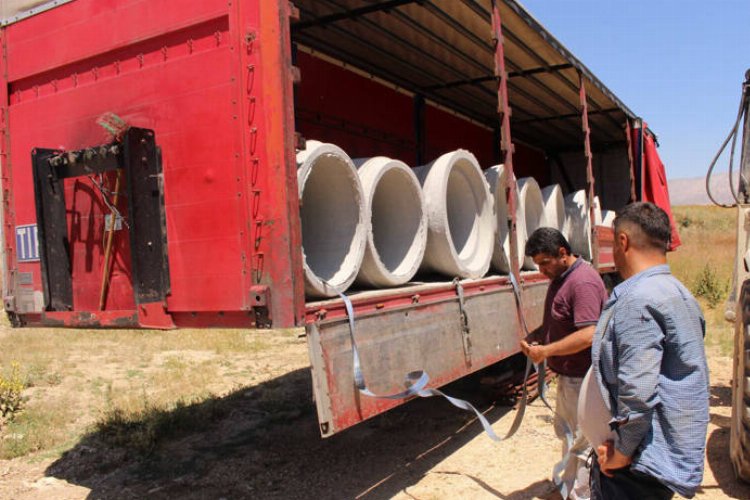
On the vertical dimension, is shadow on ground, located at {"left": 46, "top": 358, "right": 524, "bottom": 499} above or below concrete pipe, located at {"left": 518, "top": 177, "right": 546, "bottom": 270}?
below

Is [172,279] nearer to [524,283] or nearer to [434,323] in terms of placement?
[434,323]

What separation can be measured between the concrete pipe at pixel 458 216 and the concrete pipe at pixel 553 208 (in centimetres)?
175

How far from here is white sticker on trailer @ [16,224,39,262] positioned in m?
4.07

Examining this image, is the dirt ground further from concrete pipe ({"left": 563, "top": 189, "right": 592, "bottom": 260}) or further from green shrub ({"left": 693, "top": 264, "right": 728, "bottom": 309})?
green shrub ({"left": 693, "top": 264, "right": 728, "bottom": 309})

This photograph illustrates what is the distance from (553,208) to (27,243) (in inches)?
218

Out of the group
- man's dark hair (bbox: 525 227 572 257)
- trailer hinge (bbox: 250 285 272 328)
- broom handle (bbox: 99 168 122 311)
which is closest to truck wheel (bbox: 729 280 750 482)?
man's dark hair (bbox: 525 227 572 257)

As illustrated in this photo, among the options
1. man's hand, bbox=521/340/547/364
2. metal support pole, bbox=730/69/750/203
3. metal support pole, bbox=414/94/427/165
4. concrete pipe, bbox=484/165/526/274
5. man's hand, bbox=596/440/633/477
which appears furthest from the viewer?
metal support pole, bbox=414/94/427/165

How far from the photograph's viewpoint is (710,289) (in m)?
13.5

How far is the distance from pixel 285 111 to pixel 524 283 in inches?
128

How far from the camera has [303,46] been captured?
5.85 m

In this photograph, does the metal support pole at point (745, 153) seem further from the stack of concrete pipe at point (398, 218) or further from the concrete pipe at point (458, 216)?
the concrete pipe at point (458, 216)

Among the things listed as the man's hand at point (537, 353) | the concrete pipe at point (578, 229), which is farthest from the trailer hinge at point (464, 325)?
the concrete pipe at point (578, 229)

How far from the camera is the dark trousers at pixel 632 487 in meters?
2.13

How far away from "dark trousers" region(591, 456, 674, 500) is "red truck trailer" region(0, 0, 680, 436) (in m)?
1.31
